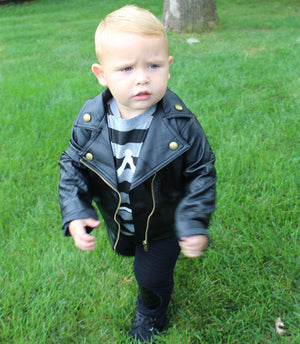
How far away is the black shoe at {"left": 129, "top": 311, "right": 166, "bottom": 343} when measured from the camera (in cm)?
174

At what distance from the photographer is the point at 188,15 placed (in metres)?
6.73

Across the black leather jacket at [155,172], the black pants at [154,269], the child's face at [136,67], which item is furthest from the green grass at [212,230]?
the child's face at [136,67]

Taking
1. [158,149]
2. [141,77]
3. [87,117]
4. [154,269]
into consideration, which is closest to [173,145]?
[158,149]

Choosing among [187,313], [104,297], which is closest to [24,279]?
[104,297]

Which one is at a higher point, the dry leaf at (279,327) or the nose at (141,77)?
the nose at (141,77)

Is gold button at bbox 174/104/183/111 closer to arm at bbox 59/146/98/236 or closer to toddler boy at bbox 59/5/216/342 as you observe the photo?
toddler boy at bbox 59/5/216/342

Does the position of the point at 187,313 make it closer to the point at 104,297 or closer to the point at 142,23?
the point at 104,297

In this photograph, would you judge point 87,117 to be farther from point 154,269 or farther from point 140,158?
point 154,269

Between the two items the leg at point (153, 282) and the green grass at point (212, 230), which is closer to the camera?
the leg at point (153, 282)

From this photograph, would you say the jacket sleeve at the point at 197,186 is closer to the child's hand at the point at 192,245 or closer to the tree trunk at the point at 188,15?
the child's hand at the point at 192,245

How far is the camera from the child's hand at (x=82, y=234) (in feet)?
4.51

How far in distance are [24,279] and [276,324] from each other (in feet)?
4.42

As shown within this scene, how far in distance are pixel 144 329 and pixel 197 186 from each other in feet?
2.72

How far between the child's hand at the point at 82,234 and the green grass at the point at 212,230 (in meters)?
0.60
